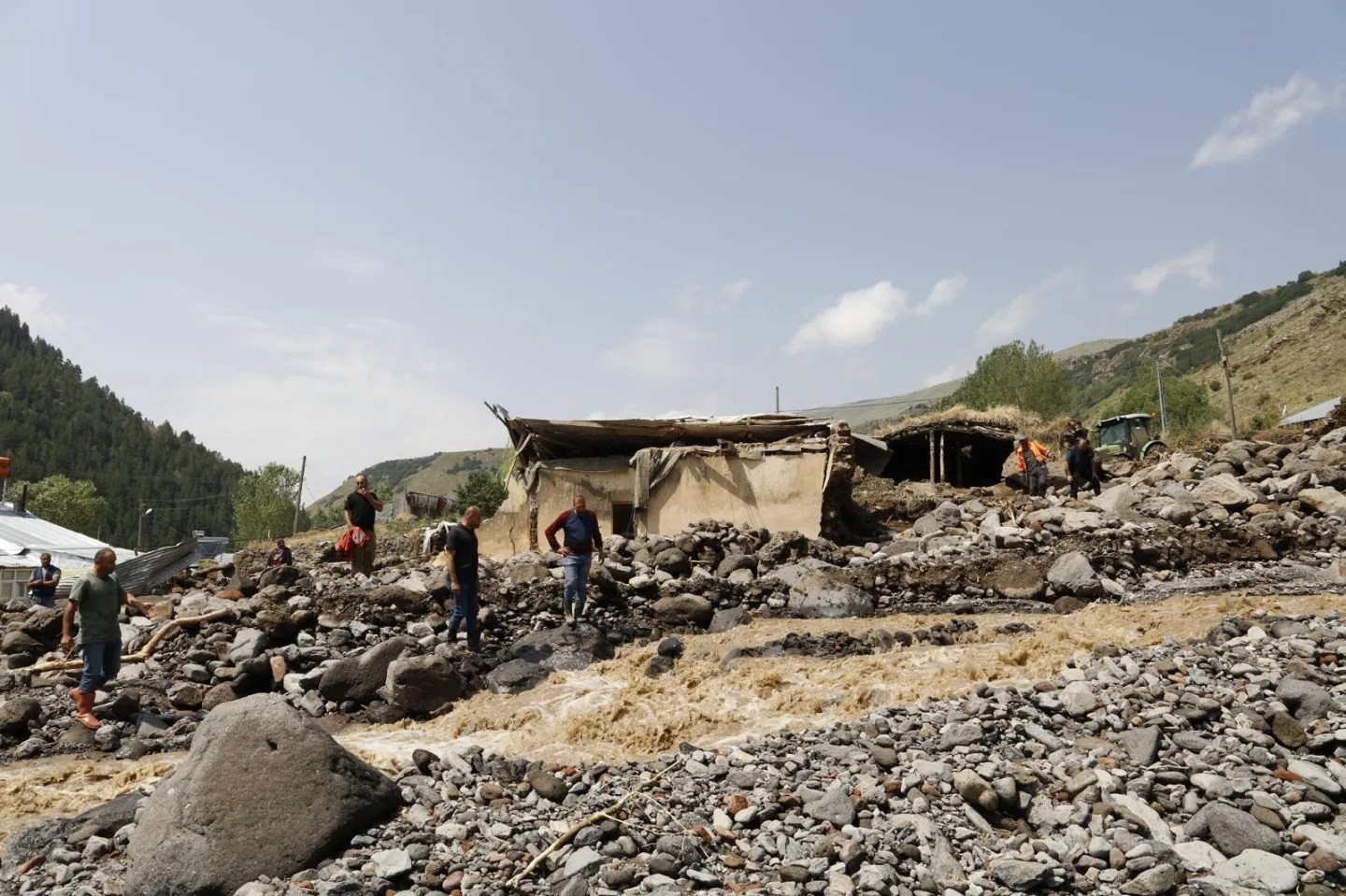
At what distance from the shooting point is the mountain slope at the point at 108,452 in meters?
80.9

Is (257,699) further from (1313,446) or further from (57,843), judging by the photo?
(1313,446)

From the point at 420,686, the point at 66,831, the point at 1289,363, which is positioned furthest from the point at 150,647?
the point at 1289,363

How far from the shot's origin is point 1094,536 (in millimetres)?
11305

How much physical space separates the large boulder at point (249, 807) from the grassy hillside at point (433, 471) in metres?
126

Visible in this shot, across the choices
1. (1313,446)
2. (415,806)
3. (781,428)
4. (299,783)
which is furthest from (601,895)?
(1313,446)

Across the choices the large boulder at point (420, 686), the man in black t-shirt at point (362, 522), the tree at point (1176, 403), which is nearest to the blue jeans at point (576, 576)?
the large boulder at point (420, 686)

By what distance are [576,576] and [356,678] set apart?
2.53m

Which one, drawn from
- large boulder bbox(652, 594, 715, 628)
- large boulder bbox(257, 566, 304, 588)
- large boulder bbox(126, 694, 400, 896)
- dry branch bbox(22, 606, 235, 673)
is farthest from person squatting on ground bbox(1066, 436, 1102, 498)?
large boulder bbox(126, 694, 400, 896)

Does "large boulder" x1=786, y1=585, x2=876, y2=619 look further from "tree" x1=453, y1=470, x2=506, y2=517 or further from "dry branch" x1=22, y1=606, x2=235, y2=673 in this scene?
A: "tree" x1=453, y1=470, x2=506, y2=517

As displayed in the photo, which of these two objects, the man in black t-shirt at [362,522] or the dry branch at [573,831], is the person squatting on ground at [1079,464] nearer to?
the man in black t-shirt at [362,522]

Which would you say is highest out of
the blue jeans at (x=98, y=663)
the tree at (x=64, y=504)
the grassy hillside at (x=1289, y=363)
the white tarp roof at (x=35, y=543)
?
the grassy hillside at (x=1289, y=363)

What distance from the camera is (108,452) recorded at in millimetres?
91562

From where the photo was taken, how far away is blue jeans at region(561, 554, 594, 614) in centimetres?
928

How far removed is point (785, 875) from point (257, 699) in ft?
10.6
